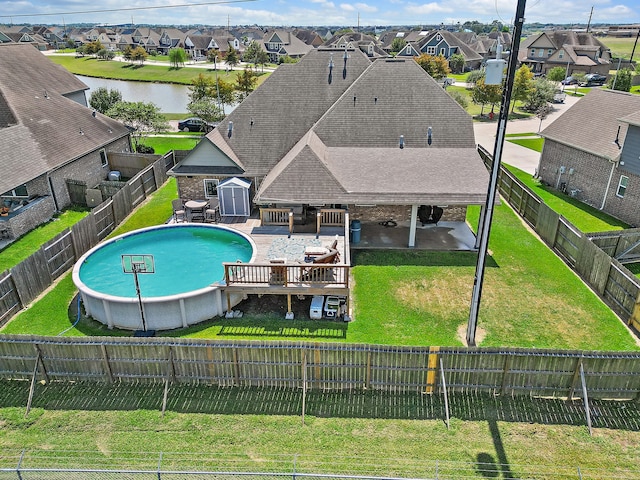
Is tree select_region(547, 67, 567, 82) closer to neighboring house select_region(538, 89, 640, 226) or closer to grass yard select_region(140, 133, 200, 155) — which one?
neighboring house select_region(538, 89, 640, 226)

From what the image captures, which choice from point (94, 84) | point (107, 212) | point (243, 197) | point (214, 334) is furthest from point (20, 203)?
point (94, 84)

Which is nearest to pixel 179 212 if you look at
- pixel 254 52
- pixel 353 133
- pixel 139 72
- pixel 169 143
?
pixel 353 133

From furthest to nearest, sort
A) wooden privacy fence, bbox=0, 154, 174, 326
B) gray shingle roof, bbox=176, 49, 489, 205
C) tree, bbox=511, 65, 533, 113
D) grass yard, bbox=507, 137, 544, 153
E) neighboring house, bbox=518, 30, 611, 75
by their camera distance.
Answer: neighboring house, bbox=518, 30, 611, 75 < tree, bbox=511, 65, 533, 113 < grass yard, bbox=507, 137, 544, 153 < gray shingle roof, bbox=176, 49, 489, 205 < wooden privacy fence, bbox=0, 154, 174, 326

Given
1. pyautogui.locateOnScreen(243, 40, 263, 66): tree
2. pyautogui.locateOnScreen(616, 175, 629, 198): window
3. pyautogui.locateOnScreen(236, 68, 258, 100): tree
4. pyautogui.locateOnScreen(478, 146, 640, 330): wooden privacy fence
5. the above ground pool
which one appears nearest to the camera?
the above ground pool

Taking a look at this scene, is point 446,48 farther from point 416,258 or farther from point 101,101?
point 416,258

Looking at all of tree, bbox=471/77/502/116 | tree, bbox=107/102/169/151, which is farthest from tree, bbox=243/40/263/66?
tree, bbox=107/102/169/151

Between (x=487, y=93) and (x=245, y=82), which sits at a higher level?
(x=245, y=82)
